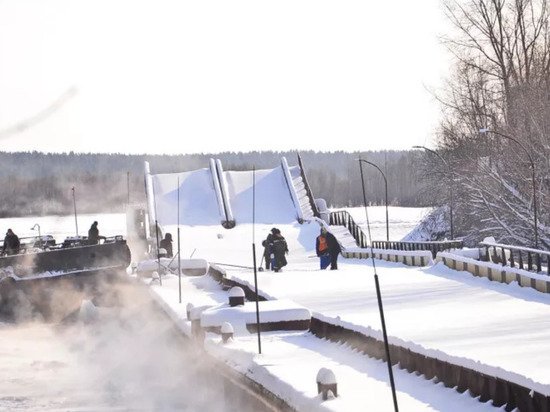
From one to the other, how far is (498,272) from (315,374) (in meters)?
15.6

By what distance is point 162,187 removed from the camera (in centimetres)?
7794

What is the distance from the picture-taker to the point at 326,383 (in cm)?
1163

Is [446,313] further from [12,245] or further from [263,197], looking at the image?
[263,197]

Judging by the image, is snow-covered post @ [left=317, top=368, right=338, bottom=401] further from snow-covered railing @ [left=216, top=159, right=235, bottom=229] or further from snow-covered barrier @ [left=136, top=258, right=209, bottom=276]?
snow-covered railing @ [left=216, top=159, right=235, bottom=229]

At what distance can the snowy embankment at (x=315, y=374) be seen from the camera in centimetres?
1154

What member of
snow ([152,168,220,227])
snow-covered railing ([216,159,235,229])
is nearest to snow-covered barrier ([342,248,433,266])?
snow-covered railing ([216,159,235,229])

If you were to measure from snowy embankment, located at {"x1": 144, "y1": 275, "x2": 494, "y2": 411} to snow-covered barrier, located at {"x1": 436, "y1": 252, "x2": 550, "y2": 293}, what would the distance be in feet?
26.9

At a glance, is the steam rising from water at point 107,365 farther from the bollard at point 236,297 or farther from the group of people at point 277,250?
the group of people at point 277,250

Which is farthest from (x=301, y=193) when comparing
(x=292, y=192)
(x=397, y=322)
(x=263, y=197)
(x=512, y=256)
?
(x=397, y=322)

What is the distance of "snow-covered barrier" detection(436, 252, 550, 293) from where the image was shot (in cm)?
2515

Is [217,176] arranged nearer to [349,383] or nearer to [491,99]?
[491,99]

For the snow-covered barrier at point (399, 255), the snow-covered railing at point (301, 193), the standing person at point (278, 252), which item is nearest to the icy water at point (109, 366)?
the standing person at point (278, 252)

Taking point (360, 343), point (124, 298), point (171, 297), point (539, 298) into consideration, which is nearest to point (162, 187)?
point (124, 298)

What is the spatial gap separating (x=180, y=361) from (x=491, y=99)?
1231 inches
